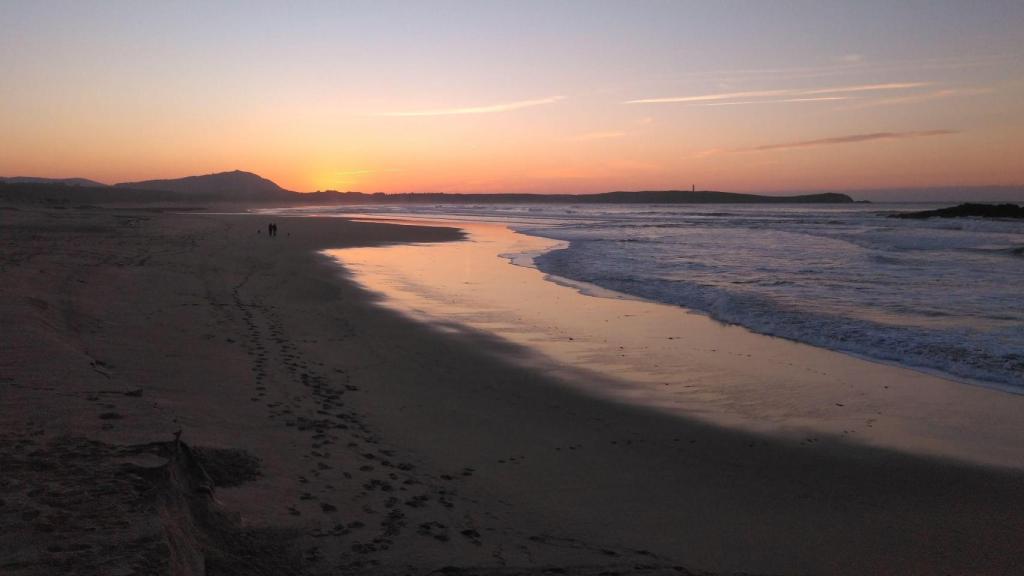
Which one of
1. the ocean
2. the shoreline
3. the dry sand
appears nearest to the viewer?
the dry sand

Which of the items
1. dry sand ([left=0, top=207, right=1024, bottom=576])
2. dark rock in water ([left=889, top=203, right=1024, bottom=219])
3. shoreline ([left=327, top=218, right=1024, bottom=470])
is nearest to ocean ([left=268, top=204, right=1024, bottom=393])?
shoreline ([left=327, top=218, right=1024, bottom=470])

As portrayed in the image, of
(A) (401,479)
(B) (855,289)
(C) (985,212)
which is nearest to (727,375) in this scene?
(A) (401,479)

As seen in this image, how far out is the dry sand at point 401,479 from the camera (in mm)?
3734

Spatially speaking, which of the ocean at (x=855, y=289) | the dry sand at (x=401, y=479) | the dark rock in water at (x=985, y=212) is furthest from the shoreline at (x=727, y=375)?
the dark rock in water at (x=985, y=212)

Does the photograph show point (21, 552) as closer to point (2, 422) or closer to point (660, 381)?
point (2, 422)

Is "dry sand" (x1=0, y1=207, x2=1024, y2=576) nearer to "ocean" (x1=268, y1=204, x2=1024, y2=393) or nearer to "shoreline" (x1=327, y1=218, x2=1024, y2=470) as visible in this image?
"shoreline" (x1=327, y1=218, x2=1024, y2=470)

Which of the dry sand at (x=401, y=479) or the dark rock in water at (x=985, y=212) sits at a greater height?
the dark rock in water at (x=985, y=212)

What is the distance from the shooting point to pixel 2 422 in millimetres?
4547

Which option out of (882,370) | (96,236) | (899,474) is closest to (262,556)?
(899,474)

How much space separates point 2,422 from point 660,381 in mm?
6983

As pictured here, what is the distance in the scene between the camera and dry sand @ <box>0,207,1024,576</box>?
12.3 feet

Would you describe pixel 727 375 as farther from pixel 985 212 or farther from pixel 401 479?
pixel 985 212

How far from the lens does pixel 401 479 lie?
17.2ft

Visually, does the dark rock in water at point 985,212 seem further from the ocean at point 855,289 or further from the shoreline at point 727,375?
the shoreline at point 727,375
